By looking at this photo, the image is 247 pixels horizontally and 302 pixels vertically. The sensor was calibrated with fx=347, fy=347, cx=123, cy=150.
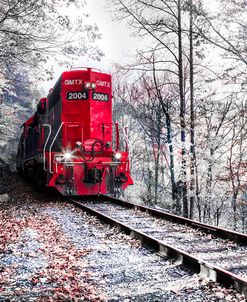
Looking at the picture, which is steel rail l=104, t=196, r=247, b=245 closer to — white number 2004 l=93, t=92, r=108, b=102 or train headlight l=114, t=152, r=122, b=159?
train headlight l=114, t=152, r=122, b=159

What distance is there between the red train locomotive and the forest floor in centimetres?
359

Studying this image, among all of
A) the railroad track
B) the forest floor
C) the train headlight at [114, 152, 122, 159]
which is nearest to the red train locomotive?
the train headlight at [114, 152, 122, 159]

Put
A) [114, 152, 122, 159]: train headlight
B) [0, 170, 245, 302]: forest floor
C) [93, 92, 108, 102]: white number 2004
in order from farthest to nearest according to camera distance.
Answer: [93, 92, 108, 102]: white number 2004, [114, 152, 122, 159]: train headlight, [0, 170, 245, 302]: forest floor

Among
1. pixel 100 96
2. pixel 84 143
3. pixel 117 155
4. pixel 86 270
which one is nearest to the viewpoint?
pixel 86 270

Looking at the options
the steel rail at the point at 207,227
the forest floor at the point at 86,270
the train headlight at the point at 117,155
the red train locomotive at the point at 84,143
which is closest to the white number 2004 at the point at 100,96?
the red train locomotive at the point at 84,143

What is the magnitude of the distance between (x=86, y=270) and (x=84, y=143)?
735 cm

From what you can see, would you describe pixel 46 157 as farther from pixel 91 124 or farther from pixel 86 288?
pixel 86 288

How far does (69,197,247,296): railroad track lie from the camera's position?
3858mm

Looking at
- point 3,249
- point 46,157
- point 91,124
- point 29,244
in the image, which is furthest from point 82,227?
point 91,124

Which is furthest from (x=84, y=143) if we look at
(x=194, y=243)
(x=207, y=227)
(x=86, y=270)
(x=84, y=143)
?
(x=86, y=270)

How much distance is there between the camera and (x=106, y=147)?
1163 centimetres

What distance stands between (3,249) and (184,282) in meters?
2.86

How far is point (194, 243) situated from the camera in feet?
18.8

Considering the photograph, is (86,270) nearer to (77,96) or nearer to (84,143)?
(84,143)
